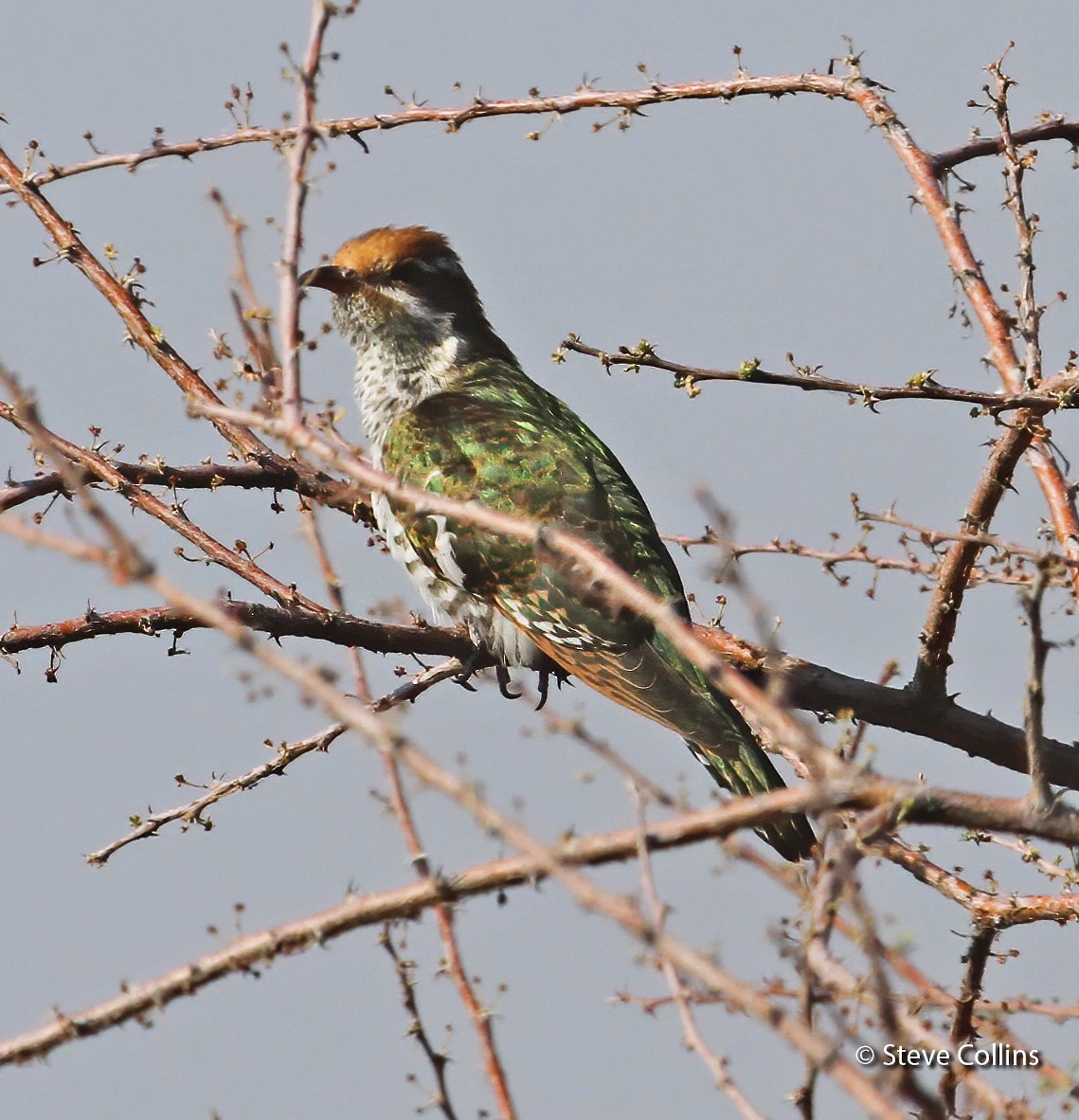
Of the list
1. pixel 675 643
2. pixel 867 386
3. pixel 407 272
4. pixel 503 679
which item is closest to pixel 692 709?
pixel 503 679

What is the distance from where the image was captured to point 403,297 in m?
6.95

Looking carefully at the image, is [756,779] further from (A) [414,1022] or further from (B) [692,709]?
(A) [414,1022]

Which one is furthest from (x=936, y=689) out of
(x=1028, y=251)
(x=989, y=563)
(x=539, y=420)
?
(x=539, y=420)

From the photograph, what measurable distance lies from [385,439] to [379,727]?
463 centimetres

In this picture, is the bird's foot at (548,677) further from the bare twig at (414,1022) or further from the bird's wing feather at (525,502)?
the bare twig at (414,1022)

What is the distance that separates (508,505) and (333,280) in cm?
176

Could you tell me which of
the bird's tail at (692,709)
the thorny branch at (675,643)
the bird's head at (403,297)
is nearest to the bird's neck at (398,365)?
the bird's head at (403,297)

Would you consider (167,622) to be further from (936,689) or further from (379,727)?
(379,727)

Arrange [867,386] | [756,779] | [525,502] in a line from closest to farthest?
[867,386]
[756,779]
[525,502]

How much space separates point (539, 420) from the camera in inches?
244

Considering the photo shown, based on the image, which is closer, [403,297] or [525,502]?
[525,502]

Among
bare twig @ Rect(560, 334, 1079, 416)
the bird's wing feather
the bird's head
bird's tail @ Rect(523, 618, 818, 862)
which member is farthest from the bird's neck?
bare twig @ Rect(560, 334, 1079, 416)

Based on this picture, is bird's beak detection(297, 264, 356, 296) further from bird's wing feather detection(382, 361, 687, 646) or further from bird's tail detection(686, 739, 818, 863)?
bird's tail detection(686, 739, 818, 863)

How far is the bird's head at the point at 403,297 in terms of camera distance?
6883 millimetres
